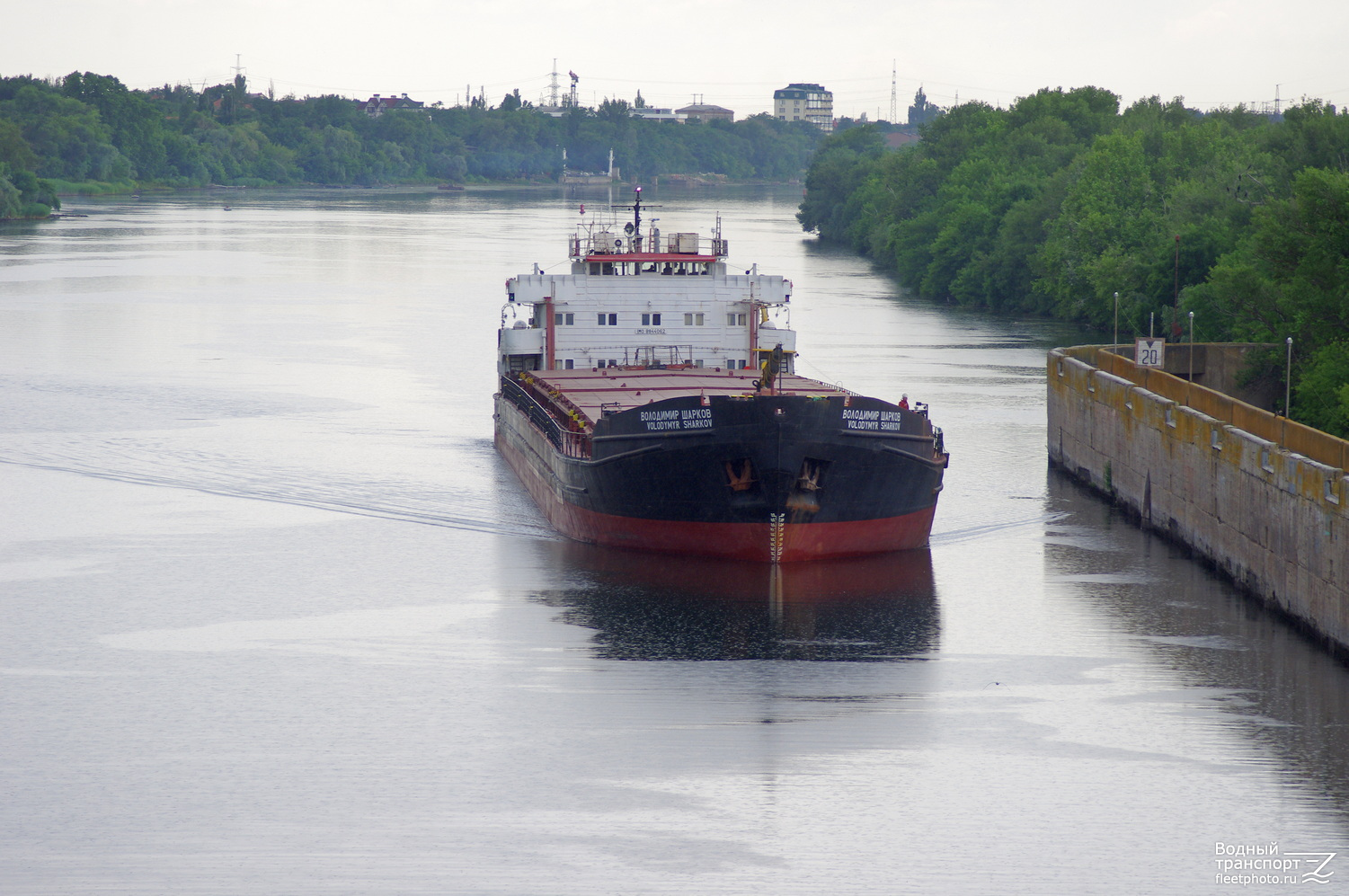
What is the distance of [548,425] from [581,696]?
37.4ft

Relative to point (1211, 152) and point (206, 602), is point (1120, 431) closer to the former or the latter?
point (206, 602)

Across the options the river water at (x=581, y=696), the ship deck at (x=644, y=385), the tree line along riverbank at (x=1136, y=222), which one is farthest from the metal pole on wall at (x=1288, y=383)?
the ship deck at (x=644, y=385)

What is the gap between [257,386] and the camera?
53438 mm

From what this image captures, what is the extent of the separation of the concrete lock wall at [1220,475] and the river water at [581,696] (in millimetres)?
708

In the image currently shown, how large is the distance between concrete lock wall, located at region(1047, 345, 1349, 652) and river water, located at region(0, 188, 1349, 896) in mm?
708

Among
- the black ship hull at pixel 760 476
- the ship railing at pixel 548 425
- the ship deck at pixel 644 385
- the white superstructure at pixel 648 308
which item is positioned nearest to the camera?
the black ship hull at pixel 760 476

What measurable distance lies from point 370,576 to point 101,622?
15.8 ft

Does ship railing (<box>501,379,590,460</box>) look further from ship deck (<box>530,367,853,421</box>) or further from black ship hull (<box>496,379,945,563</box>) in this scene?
ship deck (<box>530,367,853,421</box>)

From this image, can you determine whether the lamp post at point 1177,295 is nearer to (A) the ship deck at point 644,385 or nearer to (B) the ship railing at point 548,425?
(A) the ship deck at point 644,385

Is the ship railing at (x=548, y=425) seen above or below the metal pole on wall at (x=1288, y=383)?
below

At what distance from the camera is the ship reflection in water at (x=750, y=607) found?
84.0 feet

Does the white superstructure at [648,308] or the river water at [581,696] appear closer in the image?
the river water at [581,696]

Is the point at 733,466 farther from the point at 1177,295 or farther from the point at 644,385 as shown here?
the point at 1177,295

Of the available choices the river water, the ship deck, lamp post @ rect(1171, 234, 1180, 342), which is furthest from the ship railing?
lamp post @ rect(1171, 234, 1180, 342)
